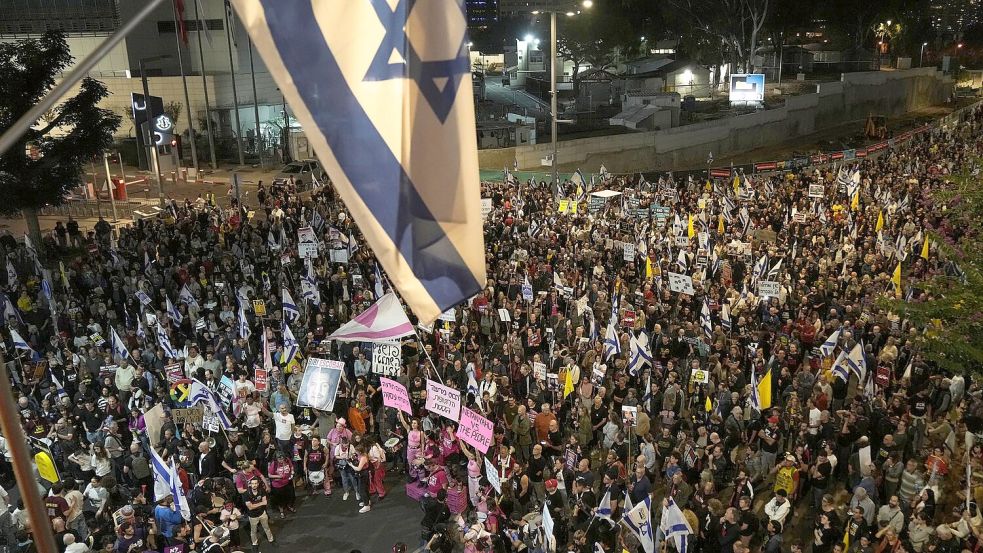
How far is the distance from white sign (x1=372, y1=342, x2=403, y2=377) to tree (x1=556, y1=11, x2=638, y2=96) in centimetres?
4766

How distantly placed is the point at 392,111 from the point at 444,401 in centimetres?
834

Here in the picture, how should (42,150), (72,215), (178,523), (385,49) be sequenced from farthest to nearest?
(72,215) → (42,150) → (178,523) → (385,49)

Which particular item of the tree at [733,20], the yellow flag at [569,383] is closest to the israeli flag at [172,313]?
the yellow flag at [569,383]

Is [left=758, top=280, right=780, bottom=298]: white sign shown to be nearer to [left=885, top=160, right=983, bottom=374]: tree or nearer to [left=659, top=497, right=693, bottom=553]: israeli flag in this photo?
[left=885, top=160, right=983, bottom=374]: tree

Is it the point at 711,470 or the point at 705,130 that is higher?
the point at 705,130

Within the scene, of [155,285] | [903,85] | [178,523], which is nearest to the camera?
[178,523]

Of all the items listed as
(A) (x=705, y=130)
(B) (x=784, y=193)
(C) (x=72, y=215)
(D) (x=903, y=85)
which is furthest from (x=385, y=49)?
(D) (x=903, y=85)

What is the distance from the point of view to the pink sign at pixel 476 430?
11.6 metres

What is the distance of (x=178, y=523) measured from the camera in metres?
11.4

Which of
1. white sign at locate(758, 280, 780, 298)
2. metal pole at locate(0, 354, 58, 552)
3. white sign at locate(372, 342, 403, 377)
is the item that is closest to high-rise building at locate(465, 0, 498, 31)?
white sign at locate(758, 280, 780, 298)

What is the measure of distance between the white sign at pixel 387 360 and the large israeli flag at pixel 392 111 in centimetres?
918

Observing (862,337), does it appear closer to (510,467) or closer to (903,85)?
(510,467)

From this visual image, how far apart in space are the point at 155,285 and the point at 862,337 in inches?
660

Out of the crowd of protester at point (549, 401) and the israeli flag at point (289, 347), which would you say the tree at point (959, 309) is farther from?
the israeli flag at point (289, 347)
